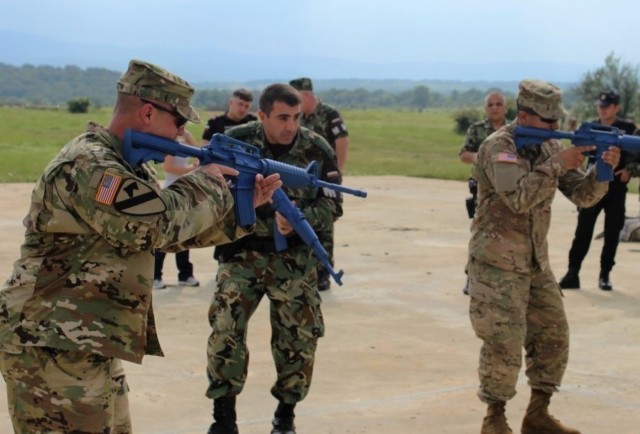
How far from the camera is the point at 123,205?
12.2 ft

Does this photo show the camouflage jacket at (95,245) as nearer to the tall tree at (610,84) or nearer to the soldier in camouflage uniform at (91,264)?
the soldier in camouflage uniform at (91,264)

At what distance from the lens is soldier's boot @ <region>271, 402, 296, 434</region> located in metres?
6.05

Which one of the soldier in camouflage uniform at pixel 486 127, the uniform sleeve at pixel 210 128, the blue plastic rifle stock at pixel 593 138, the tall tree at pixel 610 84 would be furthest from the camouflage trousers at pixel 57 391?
the tall tree at pixel 610 84

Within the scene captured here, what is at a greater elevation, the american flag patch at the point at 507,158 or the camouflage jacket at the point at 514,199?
the american flag patch at the point at 507,158

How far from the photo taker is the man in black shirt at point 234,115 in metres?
10.4

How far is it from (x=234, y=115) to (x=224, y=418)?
4.92m

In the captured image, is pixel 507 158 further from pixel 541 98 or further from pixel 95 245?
pixel 95 245

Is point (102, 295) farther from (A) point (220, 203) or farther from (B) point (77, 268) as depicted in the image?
(A) point (220, 203)

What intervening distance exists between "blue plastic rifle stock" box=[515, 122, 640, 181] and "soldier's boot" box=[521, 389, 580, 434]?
128 centimetres

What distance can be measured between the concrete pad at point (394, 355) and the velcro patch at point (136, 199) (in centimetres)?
275

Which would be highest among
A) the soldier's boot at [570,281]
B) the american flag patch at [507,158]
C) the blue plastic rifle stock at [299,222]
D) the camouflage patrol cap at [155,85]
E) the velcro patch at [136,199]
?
the camouflage patrol cap at [155,85]

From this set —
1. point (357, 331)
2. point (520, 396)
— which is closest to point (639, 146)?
point (520, 396)

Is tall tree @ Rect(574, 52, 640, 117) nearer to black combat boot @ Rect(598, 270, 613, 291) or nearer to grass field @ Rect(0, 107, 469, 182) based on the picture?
grass field @ Rect(0, 107, 469, 182)

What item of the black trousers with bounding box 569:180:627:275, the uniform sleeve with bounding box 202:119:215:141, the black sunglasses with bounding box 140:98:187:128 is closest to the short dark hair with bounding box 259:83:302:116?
the black sunglasses with bounding box 140:98:187:128
